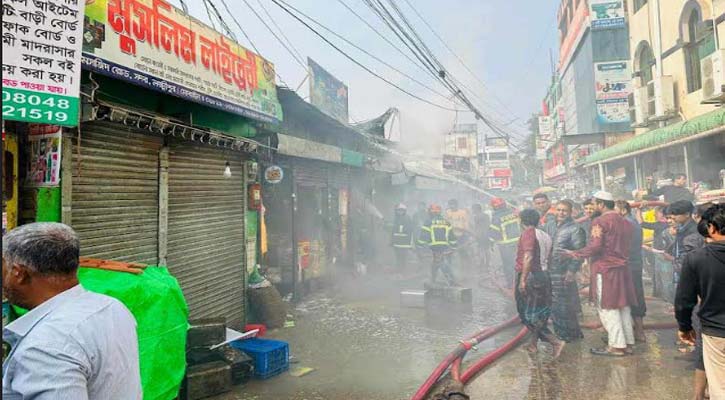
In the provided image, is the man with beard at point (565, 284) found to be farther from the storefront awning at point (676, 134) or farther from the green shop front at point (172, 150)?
the green shop front at point (172, 150)

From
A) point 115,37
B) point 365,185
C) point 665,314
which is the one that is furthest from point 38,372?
point 365,185

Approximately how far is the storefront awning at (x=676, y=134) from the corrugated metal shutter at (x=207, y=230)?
9305 millimetres

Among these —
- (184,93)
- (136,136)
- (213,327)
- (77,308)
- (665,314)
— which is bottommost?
(665,314)

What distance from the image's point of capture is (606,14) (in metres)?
21.4

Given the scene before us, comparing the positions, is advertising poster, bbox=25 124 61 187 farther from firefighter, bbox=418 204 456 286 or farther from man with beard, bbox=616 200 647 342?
firefighter, bbox=418 204 456 286

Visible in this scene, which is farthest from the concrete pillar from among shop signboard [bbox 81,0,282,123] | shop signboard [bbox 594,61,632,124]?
shop signboard [bbox 594,61,632,124]

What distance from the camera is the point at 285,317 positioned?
26.3ft

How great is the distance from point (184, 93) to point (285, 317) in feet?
13.8

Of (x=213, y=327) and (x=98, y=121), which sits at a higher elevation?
(x=98, y=121)

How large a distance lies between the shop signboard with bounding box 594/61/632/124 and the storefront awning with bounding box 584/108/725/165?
5539 mm

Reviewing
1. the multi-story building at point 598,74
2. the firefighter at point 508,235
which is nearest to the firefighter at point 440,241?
the firefighter at point 508,235

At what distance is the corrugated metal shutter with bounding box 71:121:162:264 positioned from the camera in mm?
4797

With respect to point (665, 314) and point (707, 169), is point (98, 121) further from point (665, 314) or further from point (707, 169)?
point (707, 169)

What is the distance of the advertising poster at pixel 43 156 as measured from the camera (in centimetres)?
399
